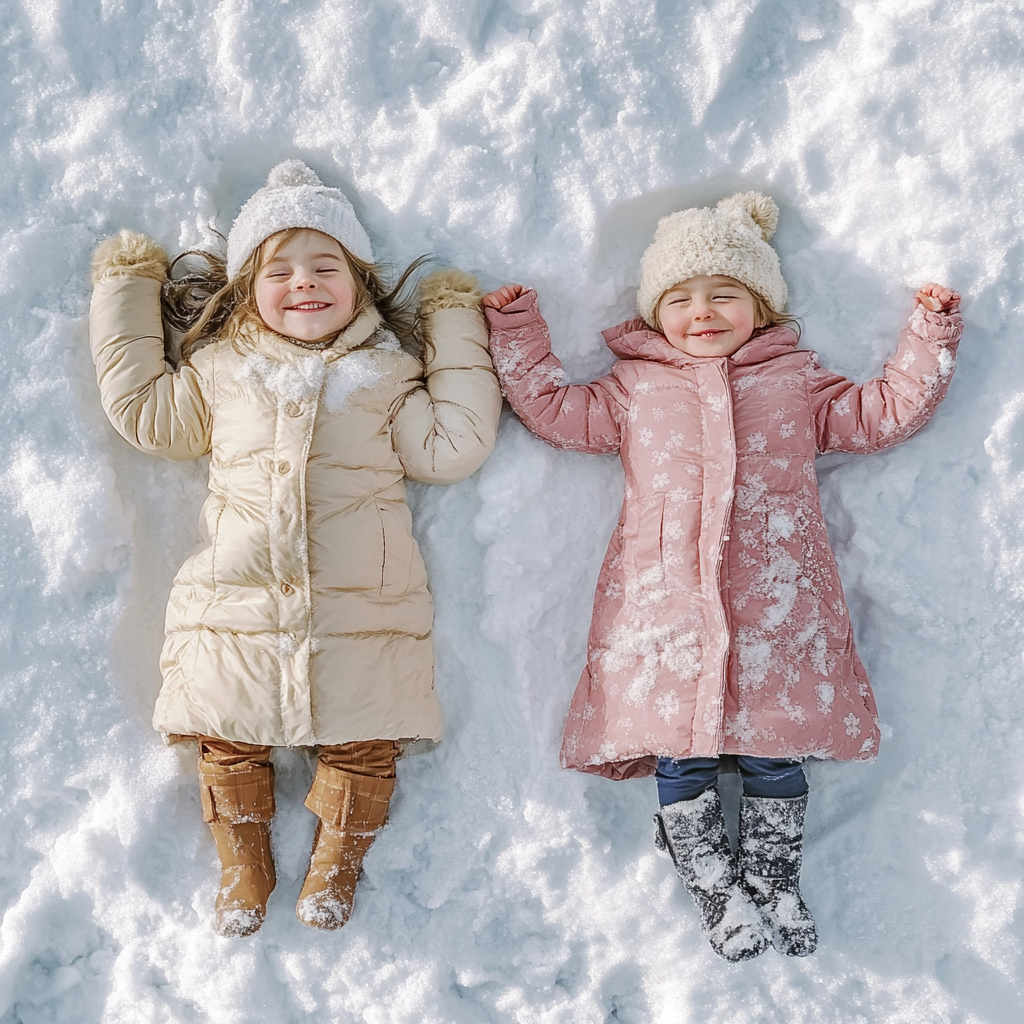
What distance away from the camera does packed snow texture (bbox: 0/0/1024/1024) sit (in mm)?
2217

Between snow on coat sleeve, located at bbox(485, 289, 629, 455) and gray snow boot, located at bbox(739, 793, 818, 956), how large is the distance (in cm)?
93

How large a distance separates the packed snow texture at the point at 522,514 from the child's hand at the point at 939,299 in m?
0.07

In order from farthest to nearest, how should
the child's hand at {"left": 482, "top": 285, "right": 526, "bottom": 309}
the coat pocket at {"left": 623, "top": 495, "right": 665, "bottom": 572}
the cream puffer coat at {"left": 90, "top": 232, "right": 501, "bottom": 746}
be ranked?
the child's hand at {"left": 482, "top": 285, "right": 526, "bottom": 309} → the coat pocket at {"left": 623, "top": 495, "right": 665, "bottom": 572} → the cream puffer coat at {"left": 90, "top": 232, "right": 501, "bottom": 746}

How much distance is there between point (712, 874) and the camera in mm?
2115

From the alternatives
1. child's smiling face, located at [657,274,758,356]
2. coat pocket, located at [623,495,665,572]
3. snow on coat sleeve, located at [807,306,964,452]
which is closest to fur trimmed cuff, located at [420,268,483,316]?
child's smiling face, located at [657,274,758,356]

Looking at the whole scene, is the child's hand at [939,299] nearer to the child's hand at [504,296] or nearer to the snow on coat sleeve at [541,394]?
the snow on coat sleeve at [541,394]

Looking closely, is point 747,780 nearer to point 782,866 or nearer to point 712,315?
point 782,866

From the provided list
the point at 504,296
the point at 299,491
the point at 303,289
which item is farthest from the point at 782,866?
the point at 303,289

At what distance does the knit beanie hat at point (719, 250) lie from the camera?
2242 mm

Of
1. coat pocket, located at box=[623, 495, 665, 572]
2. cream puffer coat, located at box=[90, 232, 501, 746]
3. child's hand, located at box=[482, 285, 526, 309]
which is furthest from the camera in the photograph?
child's hand, located at box=[482, 285, 526, 309]

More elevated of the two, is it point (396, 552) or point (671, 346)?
point (671, 346)

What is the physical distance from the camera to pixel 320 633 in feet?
6.85

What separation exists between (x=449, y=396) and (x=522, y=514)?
0.34 metres

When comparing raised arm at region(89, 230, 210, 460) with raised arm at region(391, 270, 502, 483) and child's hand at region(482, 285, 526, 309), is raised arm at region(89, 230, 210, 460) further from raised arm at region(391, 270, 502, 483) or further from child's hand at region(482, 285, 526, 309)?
child's hand at region(482, 285, 526, 309)
